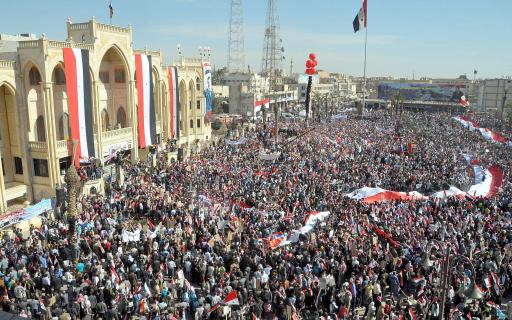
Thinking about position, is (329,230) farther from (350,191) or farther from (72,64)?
(72,64)

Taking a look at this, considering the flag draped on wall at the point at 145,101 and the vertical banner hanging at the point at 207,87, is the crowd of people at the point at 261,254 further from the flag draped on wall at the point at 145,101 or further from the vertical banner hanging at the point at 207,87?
the vertical banner hanging at the point at 207,87

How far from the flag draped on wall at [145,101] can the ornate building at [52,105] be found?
1.59ft

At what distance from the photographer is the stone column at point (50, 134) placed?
25.8 m

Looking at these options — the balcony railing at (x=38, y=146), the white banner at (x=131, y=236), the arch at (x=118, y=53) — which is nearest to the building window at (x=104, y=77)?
the arch at (x=118, y=53)

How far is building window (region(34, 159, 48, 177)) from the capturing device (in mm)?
27094

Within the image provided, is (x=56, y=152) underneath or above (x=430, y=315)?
above

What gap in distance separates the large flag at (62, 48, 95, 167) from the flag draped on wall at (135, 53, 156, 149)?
6410 mm

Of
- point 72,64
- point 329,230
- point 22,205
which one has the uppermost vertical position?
point 72,64

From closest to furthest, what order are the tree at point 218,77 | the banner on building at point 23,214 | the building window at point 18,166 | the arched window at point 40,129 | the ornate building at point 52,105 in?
the banner on building at point 23,214 → the ornate building at point 52,105 → the arched window at point 40,129 → the building window at point 18,166 → the tree at point 218,77

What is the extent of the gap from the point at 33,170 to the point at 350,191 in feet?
68.6

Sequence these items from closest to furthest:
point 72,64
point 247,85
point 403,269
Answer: point 403,269 < point 72,64 < point 247,85

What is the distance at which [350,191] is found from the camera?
25.1 metres

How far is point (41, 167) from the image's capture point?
89.4 feet

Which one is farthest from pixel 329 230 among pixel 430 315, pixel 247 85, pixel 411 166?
pixel 247 85
